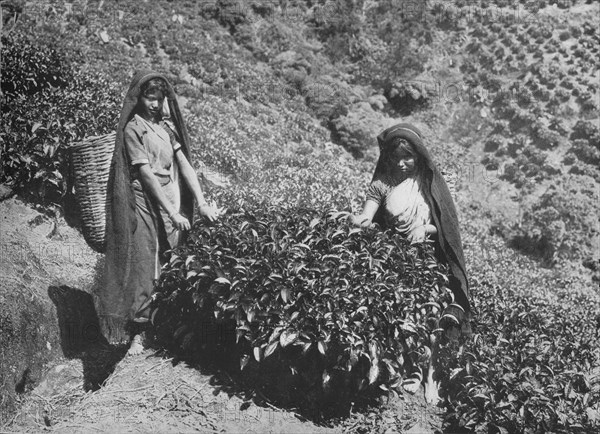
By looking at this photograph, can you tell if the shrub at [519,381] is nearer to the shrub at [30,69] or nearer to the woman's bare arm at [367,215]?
the woman's bare arm at [367,215]

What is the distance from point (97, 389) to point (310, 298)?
5.55 ft

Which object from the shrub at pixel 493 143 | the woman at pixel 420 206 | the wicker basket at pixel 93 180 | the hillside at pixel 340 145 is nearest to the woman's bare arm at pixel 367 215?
the woman at pixel 420 206

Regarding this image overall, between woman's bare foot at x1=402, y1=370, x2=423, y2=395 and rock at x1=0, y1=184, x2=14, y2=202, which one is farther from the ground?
woman's bare foot at x1=402, y1=370, x2=423, y2=395

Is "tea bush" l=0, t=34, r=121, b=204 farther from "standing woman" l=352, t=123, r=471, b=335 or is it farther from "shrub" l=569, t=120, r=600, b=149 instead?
"shrub" l=569, t=120, r=600, b=149

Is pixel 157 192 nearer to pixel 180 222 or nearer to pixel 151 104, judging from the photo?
pixel 180 222

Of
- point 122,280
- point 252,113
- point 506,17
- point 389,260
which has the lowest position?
point 252,113

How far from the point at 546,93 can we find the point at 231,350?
13.1m

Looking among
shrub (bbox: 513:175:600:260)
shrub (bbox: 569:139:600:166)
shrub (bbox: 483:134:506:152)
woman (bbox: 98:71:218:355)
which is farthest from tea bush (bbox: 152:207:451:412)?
shrub (bbox: 569:139:600:166)

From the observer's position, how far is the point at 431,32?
57.4 feet

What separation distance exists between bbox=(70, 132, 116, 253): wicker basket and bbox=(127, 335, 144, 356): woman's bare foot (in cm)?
121

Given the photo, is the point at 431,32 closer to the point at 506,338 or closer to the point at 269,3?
the point at 269,3

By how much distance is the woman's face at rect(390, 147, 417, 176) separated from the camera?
4.71m

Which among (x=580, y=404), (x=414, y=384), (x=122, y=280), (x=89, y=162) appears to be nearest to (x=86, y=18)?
(x=89, y=162)

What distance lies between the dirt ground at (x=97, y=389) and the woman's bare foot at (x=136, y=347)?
1.8 inches
